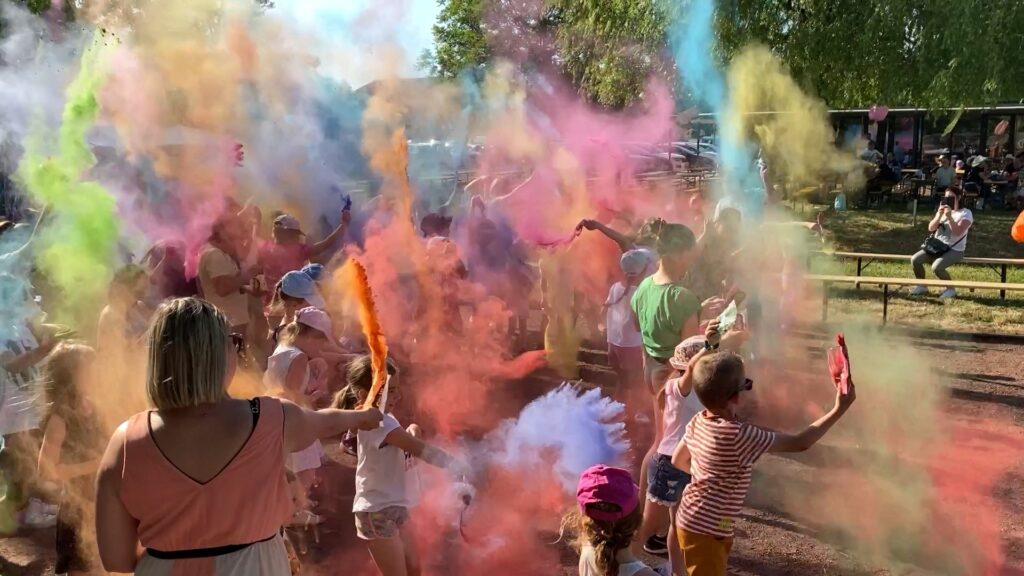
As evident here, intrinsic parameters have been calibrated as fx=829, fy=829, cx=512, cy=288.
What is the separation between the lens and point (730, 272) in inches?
278

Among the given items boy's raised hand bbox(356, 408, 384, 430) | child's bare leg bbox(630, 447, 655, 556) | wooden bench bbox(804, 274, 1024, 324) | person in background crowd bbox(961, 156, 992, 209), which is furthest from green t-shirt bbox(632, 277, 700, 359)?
person in background crowd bbox(961, 156, 992, 209)

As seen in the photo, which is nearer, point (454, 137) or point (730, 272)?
point (730, 272)

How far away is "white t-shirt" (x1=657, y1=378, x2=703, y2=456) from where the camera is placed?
155 inches

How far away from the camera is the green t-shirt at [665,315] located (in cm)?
463

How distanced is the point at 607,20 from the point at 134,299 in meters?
12.7

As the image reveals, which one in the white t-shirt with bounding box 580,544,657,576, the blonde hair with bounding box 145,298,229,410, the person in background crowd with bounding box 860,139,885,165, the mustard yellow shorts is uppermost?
the person in background crowd with bounding box 860,139,885,165

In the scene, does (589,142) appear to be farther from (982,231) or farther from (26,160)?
(982,231)

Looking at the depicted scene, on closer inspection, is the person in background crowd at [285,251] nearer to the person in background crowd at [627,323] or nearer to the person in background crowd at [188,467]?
the person in background crowd at [627,323]

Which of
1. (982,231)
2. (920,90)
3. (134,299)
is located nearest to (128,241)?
(134,299)

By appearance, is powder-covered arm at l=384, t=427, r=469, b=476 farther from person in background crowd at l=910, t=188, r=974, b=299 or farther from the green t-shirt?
person in background crowd at l=910, t=188, r=974, b=299

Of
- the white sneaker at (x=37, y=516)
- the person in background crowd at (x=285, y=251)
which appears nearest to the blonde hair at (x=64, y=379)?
the white sneaker at (x=37, y=516)

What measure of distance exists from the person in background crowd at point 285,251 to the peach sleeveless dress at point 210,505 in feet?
14.8

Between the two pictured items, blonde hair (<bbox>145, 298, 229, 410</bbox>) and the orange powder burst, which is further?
the orange powder burst

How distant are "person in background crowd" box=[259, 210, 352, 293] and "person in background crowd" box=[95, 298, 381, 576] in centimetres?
449
